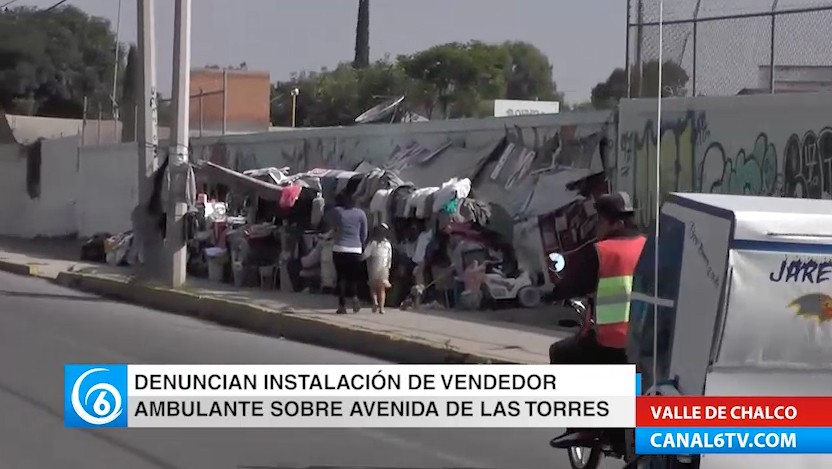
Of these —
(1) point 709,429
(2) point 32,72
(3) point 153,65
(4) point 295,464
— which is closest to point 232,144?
(3) point 153,65

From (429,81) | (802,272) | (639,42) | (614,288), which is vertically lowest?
(614,288)

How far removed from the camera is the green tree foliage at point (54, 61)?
6725cm

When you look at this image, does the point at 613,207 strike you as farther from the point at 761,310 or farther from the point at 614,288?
the point at 761,310

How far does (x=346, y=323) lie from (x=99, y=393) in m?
9.09

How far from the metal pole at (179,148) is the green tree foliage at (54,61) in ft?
152

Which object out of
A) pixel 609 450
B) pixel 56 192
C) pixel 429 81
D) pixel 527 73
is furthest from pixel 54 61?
pixel 609 450

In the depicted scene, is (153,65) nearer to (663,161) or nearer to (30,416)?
(663,161)

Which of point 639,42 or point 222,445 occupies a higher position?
point 639,42

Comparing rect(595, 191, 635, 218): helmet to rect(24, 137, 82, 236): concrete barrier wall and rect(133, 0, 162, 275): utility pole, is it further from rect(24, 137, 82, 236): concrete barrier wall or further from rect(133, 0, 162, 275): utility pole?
rect(24, 137, 82, 236): concrete barrier wall

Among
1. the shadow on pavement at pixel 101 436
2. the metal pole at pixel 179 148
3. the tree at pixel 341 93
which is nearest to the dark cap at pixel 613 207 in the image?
the shadow on pavement at pixel 101 436

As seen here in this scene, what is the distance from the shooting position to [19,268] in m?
27.5
